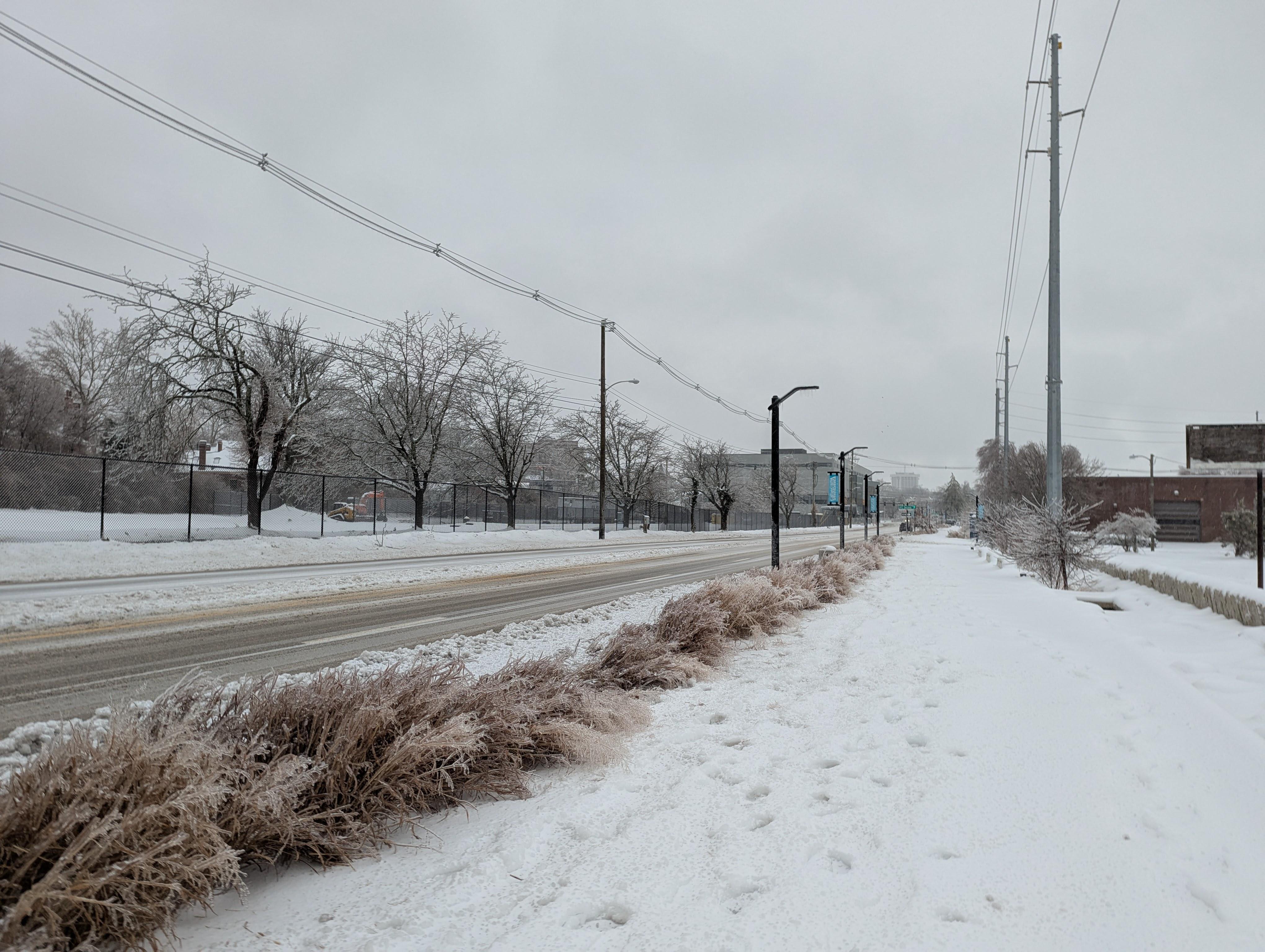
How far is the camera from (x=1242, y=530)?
96.1 feet

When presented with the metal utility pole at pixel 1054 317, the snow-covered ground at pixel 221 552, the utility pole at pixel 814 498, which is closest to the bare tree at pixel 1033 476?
the metal utility pole at pixel 1054 317

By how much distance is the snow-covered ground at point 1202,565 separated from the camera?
39.0ft

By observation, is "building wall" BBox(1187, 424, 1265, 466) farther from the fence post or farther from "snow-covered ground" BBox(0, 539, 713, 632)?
the fence post

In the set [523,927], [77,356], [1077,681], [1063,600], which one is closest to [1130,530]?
[1063,600]

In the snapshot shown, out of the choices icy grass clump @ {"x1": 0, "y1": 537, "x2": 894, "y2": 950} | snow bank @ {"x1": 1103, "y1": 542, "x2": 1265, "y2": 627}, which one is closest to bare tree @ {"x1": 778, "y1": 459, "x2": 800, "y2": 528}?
snow bank @ {"x1": 1103, "y1": 542, "x2": 1265, "y2": 627}

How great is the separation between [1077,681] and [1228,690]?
8.39 feet

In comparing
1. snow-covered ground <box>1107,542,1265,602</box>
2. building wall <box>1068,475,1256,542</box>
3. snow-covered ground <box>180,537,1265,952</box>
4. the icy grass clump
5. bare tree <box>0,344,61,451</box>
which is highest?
bare tree <box>0,344,61,451</box>

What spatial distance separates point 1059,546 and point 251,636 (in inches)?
672

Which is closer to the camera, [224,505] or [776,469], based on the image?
[776,469]

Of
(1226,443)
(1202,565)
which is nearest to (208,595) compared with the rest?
(1226,443)

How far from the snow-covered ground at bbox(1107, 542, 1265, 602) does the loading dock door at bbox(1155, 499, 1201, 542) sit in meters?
9.79

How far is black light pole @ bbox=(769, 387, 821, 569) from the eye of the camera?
14.2 metres

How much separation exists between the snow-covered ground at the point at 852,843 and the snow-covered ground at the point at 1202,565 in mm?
8656

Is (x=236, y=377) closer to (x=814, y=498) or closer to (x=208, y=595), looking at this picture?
(x=208, y=595)
